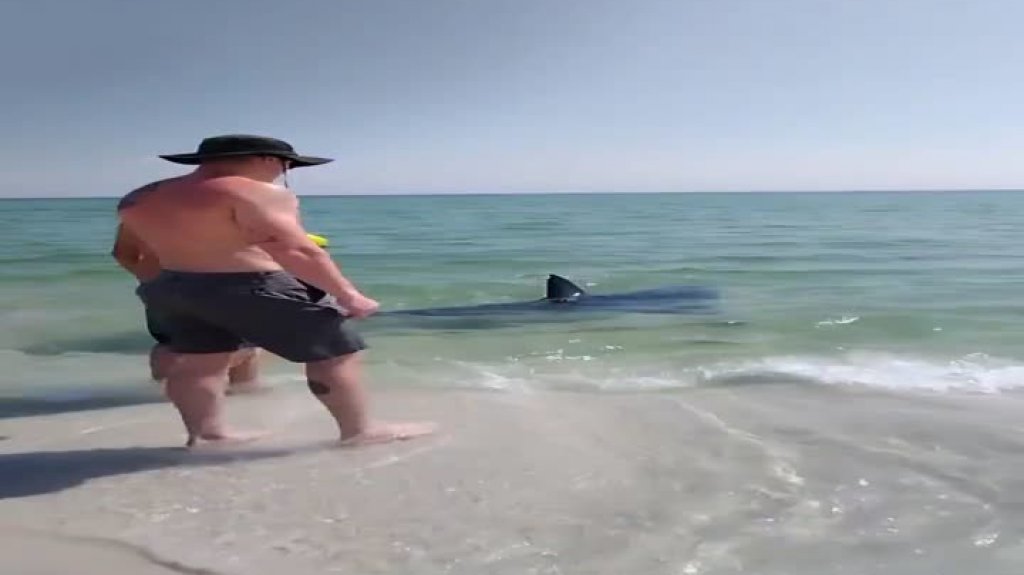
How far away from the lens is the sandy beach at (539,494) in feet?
9.45

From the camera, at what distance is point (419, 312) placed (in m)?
10.0

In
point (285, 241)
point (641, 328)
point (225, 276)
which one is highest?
point (285, 241)

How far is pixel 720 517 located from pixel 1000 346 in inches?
203

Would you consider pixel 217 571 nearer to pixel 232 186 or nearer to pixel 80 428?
pixel 232 186

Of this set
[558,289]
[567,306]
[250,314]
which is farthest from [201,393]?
[558,289]

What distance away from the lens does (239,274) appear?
3.77m

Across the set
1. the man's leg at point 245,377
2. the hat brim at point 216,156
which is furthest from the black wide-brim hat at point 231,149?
the man's leg at point 245,377

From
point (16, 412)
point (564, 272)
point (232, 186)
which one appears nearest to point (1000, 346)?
point (232, 186)

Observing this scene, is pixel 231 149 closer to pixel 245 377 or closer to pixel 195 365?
pixel 195 365

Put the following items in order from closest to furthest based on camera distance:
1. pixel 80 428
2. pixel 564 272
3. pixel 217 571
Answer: pixel 217 571 → pixel 80 428 → pixel 564 272

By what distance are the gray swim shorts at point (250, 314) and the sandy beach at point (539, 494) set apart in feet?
1.47

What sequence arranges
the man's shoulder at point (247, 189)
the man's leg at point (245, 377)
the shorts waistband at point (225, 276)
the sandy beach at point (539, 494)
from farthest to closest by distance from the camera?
the man's leg at point (245, 377)
the shorts waistband at point (225, 276)
the man's shoulder at point (247, 189)
the sandy beach at point (539, 494)

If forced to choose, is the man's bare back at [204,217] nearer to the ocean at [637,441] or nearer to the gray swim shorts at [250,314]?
the gray swim shorts at [250,314]

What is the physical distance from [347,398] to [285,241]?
0.73 meters
